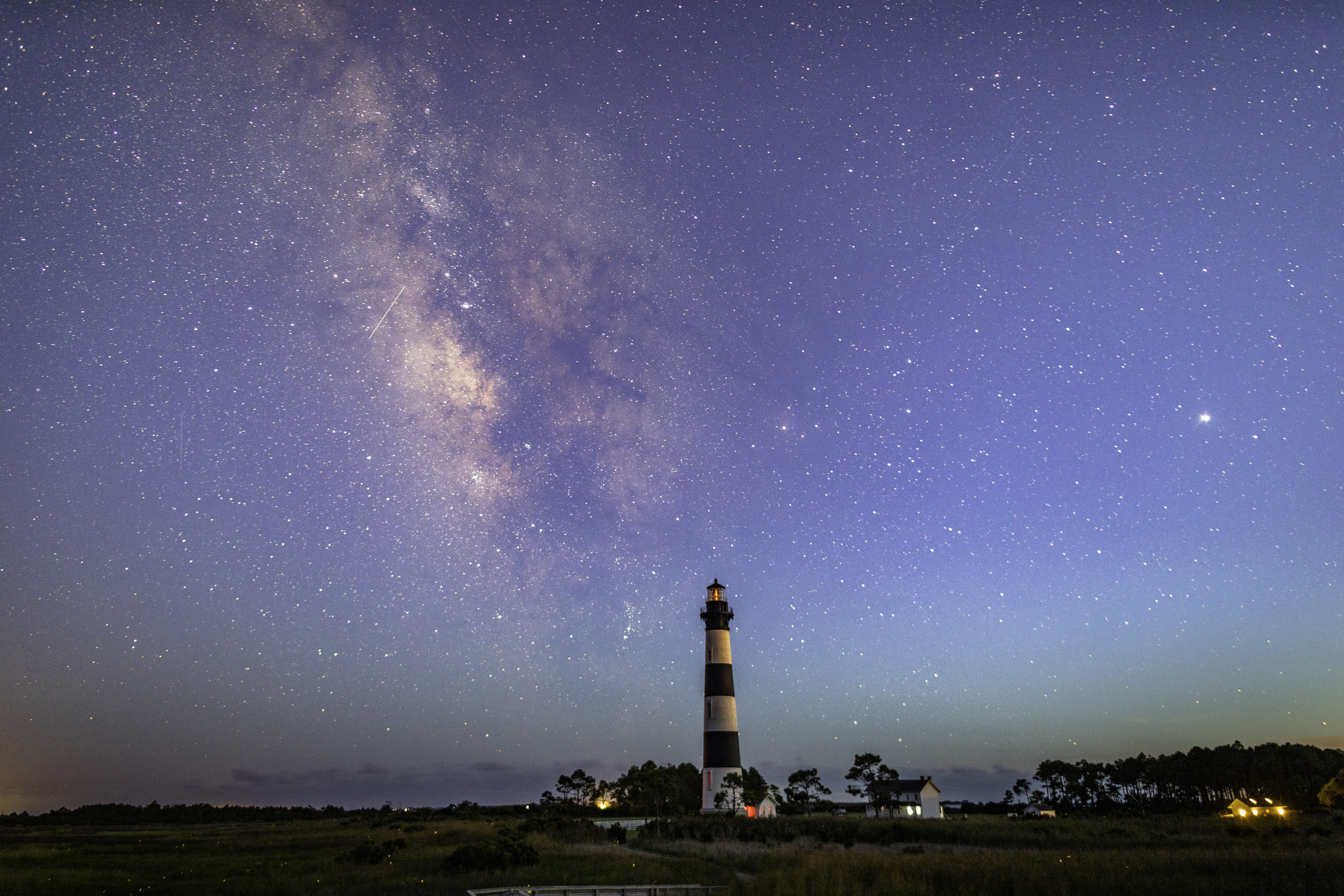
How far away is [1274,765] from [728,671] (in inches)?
3177

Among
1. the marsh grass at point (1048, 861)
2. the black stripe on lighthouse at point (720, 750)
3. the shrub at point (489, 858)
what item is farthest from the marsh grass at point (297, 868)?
the black stripe on lighthouse at point (720, 750)

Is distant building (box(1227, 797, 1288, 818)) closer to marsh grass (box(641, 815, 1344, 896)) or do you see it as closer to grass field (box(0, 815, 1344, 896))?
grass field (box(0, 815, 1344, 896))

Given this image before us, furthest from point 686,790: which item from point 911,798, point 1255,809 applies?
point 1255,809

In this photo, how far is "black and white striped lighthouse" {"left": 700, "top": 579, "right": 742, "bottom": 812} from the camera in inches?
2307

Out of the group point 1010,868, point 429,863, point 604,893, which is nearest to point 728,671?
point 429,863

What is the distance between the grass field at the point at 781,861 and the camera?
2184 centimetres

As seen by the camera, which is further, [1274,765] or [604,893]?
[1274,765]

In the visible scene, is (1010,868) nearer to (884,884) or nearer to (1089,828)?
(884,884)

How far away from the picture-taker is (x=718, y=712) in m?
59.5

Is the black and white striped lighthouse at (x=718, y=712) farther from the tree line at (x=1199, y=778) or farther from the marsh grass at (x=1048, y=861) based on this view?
the tree line at (x=1199, y=778)

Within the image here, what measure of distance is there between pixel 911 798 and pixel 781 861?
7891cm

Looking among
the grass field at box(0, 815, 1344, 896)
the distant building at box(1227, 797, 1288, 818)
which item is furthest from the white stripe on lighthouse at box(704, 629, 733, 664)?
the distant building at box(1227, 797, 1288, 818)

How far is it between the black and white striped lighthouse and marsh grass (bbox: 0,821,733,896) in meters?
16.4

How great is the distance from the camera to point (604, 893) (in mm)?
20391
